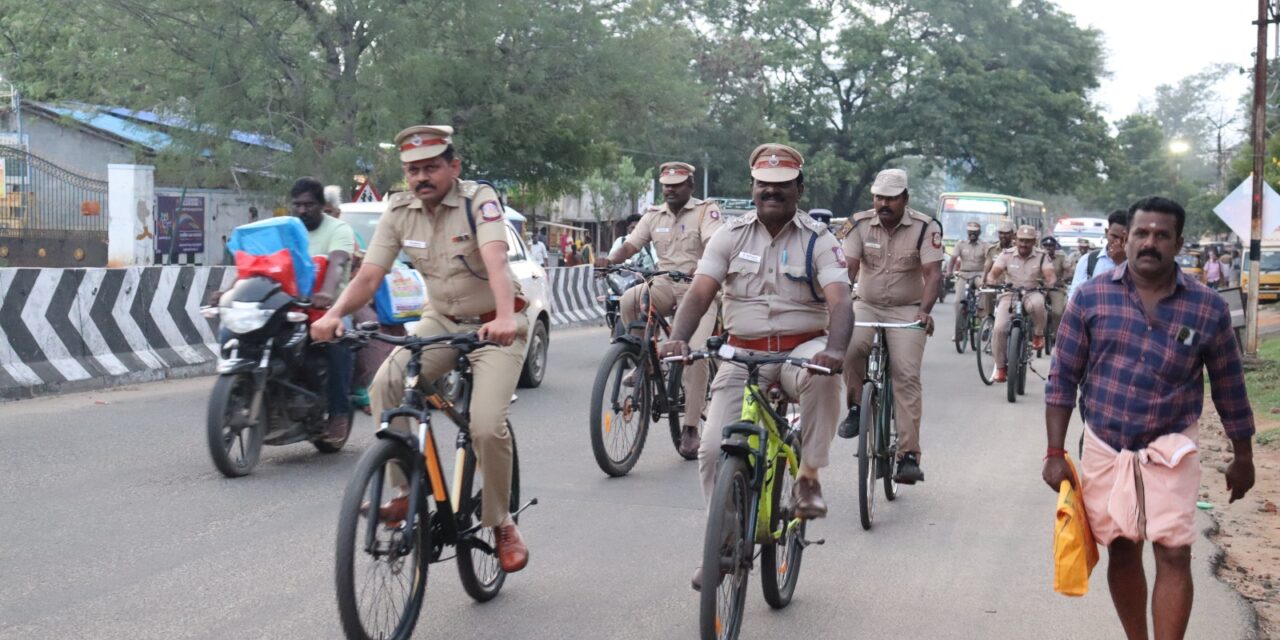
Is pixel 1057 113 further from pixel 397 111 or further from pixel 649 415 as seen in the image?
pixel 649 415

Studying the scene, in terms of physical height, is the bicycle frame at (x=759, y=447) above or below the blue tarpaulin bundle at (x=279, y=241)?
below

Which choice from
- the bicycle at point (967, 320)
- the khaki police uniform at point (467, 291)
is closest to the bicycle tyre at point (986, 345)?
the bicycle at point (967, 320)

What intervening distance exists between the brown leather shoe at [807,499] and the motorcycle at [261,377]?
3531mm

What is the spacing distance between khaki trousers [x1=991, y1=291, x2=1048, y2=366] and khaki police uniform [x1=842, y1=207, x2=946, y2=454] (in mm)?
5953

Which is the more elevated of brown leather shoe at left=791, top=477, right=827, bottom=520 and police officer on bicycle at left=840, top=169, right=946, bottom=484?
police officer on bicycle at left=840, top=169, right=946, bottom=484

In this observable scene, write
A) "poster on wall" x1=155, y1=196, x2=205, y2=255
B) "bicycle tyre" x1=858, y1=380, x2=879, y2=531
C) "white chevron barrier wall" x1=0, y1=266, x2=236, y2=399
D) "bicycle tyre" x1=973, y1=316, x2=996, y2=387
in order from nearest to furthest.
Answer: "bicycle tyre" x1=858, y1=380, x2=879, y2=531 → "white chevron barrier wall" x1=0, y1=266, x2=236, y2=399 → "bicycle tyre" x1=973, y1=316, x2=996, y2=387 → "poster on wall" x1=155, y1=196, x2=205, y2=255

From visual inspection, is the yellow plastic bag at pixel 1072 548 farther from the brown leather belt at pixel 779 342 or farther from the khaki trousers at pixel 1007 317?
the khaki trousers at pixel 1007 317

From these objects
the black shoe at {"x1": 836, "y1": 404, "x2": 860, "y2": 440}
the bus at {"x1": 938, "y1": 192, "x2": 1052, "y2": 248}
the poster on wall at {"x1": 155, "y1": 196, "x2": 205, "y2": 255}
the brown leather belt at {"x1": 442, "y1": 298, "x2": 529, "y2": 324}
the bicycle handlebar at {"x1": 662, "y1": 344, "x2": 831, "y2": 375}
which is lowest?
the black shoe at {"x1": 836, "y1": 404, "x2": 860, "y2": 440}

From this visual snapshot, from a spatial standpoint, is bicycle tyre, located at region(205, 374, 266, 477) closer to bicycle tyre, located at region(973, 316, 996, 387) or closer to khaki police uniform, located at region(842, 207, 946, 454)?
khaki police uniform, located at region(842, 207, 946, 454)

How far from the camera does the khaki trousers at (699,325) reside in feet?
29.3

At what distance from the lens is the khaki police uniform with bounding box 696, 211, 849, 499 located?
5730 millimetres

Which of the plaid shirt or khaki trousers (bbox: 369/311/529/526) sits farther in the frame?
khaki trousers (bbox: 369/311/529/526)

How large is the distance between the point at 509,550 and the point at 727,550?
1094mm

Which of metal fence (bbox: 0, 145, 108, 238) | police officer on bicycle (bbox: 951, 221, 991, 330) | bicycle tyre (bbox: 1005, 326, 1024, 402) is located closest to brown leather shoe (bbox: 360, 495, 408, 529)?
bicycle tyre (bbox: 1005, 326, 1024, 402)
